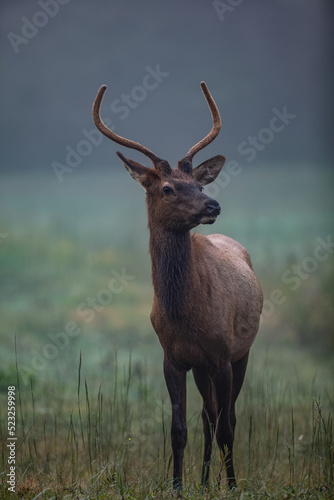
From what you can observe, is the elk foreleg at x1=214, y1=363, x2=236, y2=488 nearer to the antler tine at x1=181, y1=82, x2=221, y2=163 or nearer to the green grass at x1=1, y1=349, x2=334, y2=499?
the green grass at x1=1, y1=349, x2=334, y2=499

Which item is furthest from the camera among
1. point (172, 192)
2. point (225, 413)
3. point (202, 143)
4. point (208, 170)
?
point (208, 170)

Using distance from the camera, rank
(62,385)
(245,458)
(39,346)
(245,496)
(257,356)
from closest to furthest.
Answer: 1. (245,496)
2. (245,458)
3. (62,385)
4. (39,346)
5. (257,356)

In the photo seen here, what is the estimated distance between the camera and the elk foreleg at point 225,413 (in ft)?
15.4

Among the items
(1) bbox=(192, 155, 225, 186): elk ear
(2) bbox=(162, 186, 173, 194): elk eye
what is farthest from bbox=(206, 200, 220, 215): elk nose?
(1) bbox=(192, 155, 225, 186): elk ear

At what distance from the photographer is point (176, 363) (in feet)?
15.3

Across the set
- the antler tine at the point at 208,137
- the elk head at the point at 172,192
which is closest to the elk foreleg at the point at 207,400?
the elk head at the point at 172,192

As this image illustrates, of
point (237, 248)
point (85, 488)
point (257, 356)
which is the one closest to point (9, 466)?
point (85, 488)

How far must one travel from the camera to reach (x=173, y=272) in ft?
15.1

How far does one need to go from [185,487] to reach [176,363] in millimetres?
833

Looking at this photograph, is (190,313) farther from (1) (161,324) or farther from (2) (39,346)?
(2) (39,346)

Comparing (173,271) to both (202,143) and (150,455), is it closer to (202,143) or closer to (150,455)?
(202,143)

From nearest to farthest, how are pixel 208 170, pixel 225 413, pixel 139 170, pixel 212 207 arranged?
pixel 212 207 < pixel 139 170 < pixel 225 413 < pixel 208 170

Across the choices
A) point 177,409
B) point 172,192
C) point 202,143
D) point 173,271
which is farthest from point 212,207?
point 177,409

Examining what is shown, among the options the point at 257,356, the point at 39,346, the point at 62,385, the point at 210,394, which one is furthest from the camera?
the point at 257,356
